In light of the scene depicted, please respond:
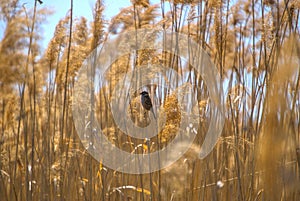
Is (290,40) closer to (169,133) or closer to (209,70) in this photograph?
(169,133)

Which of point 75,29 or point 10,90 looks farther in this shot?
point 75,29

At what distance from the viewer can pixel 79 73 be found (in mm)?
2676

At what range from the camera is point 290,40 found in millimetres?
1291

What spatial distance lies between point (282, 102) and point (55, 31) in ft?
5.23

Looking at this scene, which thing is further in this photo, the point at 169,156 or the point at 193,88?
the point at 193,88

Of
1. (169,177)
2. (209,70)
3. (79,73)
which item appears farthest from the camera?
(79,73)

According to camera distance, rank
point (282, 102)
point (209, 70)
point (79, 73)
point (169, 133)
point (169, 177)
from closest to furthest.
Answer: point (282, 102)
point (169, 133)
point (169, 177)
point (209, 70)
point (79, 73)

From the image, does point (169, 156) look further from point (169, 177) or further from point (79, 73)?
point (79, 73)

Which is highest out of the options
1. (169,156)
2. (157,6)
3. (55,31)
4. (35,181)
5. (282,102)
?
(157,6)

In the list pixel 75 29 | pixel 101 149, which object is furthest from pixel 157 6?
pixel 101 149

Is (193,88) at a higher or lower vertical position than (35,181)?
higher

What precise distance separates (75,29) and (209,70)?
1028mm

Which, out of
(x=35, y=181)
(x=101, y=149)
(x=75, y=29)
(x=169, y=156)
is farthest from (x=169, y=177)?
(x=75, y=29)

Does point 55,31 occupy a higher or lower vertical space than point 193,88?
higher
